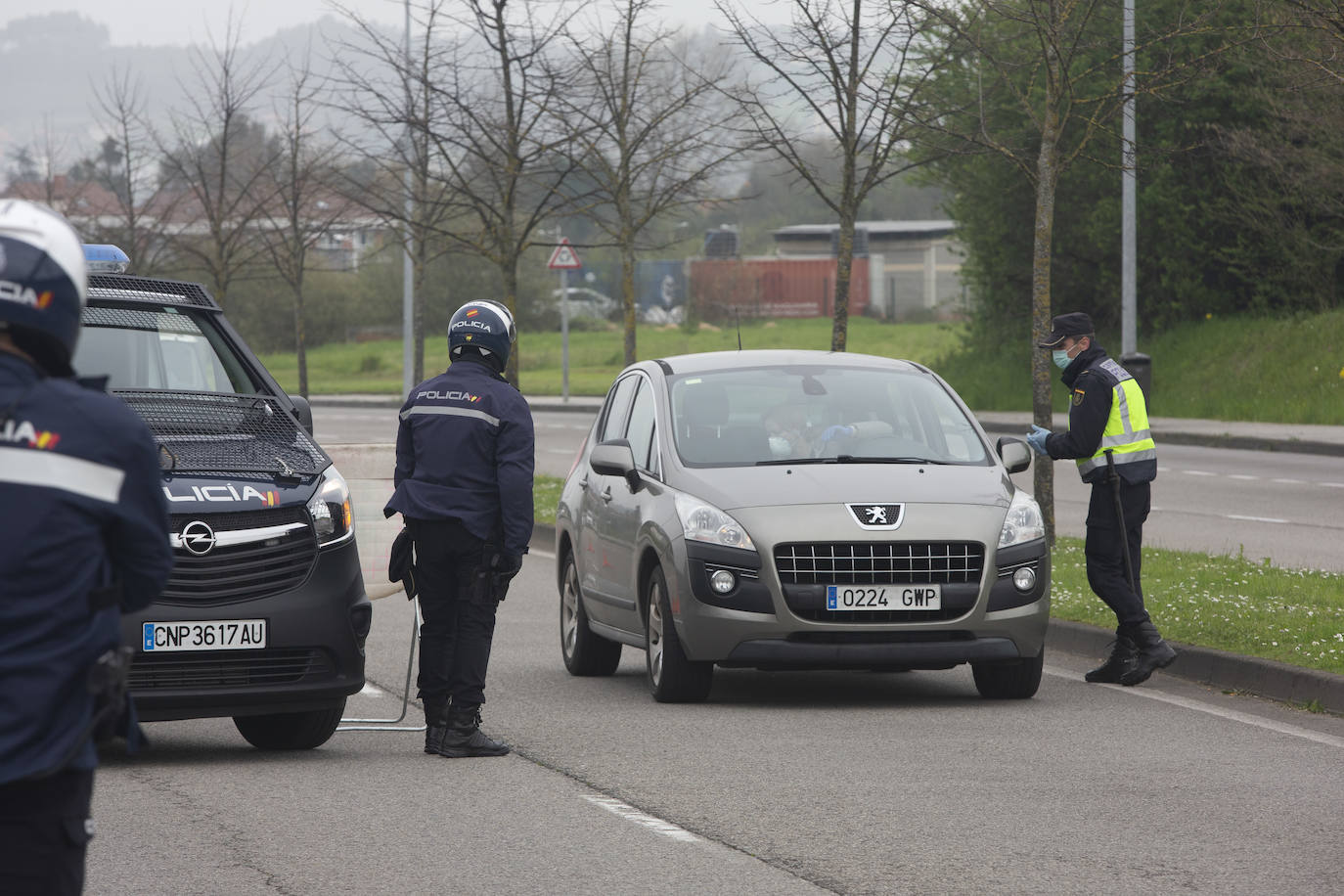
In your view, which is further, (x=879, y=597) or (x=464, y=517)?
(x=879, y=597)

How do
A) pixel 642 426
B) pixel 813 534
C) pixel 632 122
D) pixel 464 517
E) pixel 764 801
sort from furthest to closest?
pixel 632 122 → pixel 642 426 → pixel 813 534 → pixel 464 517 → pixel 764 801

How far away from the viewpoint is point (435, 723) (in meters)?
8.12

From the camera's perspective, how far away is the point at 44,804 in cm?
322

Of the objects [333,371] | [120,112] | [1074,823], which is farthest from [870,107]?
[333,371]

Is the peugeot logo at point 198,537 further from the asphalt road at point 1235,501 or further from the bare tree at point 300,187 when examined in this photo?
the bare tree at point 300,187

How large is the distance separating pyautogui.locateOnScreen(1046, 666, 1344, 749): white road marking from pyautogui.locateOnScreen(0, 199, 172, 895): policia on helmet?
6.10 m

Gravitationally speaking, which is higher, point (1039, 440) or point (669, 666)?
point (1039, 440)

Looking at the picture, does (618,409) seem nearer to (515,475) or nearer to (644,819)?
(515,475)

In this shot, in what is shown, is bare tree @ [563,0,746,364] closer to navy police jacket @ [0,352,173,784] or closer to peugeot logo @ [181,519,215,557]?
peugeot logo @ [181,519,215,557]

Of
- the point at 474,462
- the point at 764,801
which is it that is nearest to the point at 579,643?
the point at 474,462

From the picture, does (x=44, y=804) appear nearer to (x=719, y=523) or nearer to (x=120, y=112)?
(x=719, y=523)

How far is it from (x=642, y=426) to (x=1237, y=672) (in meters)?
3.27

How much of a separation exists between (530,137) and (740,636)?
12.7m

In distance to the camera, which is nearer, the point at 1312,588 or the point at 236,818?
the point at 236,818
